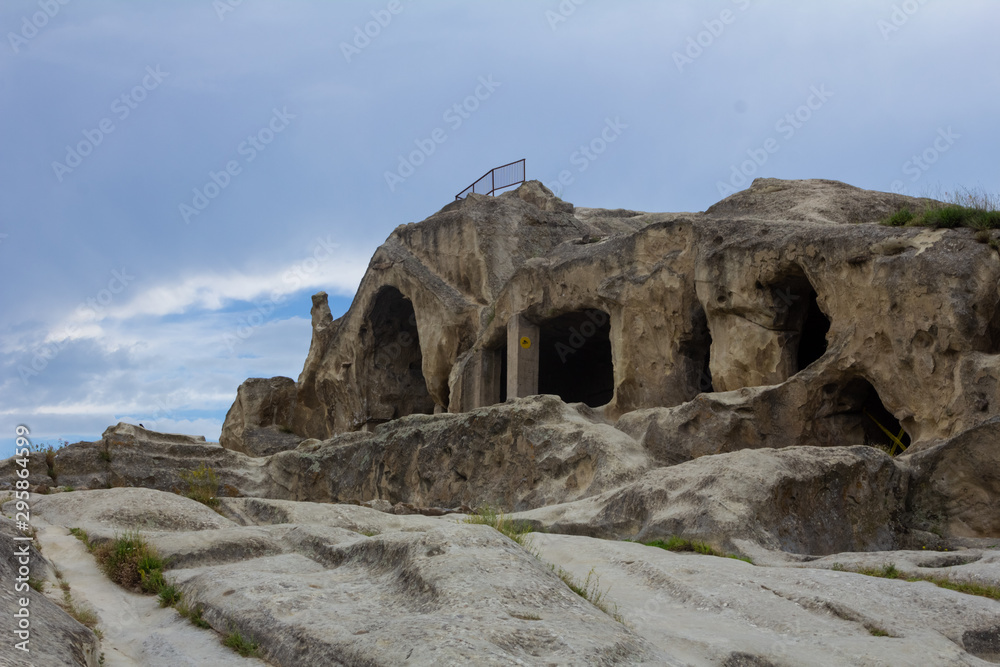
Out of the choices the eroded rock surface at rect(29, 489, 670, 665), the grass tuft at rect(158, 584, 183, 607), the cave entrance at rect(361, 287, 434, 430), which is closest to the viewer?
the eroded rock surface at rect(29, 489, 670, 665)

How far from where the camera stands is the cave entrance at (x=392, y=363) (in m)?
29.4

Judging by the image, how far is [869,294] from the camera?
1509 centimetres

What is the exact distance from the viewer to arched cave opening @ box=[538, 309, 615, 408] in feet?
77.9

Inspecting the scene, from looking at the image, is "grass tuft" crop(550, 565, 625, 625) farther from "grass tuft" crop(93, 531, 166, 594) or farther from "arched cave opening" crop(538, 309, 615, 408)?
"arched cave opening" crop(538, 309, 615, 408)

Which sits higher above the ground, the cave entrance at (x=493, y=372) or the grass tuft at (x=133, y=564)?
the cave entrance at (x=493, y=372)

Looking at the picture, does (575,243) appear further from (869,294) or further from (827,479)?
(827,479)

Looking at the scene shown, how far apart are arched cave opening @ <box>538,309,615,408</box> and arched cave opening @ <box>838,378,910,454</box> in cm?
793

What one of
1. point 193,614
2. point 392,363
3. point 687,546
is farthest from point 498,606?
point 392,363

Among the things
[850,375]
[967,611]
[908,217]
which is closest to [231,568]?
[967,611]

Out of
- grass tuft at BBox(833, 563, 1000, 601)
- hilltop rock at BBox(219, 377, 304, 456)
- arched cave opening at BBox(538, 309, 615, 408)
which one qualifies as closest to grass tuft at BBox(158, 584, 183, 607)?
grass tuft at BBox(833, 563, 1000, 601)

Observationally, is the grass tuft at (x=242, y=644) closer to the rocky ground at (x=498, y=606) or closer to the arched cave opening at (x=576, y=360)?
the rocky ground at (x=498, y=606)

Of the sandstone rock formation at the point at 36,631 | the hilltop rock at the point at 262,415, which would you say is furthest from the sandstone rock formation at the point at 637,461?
the hilltop rock at the point at 262,415

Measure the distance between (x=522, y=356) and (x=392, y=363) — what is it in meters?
8.22

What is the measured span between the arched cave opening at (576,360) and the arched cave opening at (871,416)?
793cm
